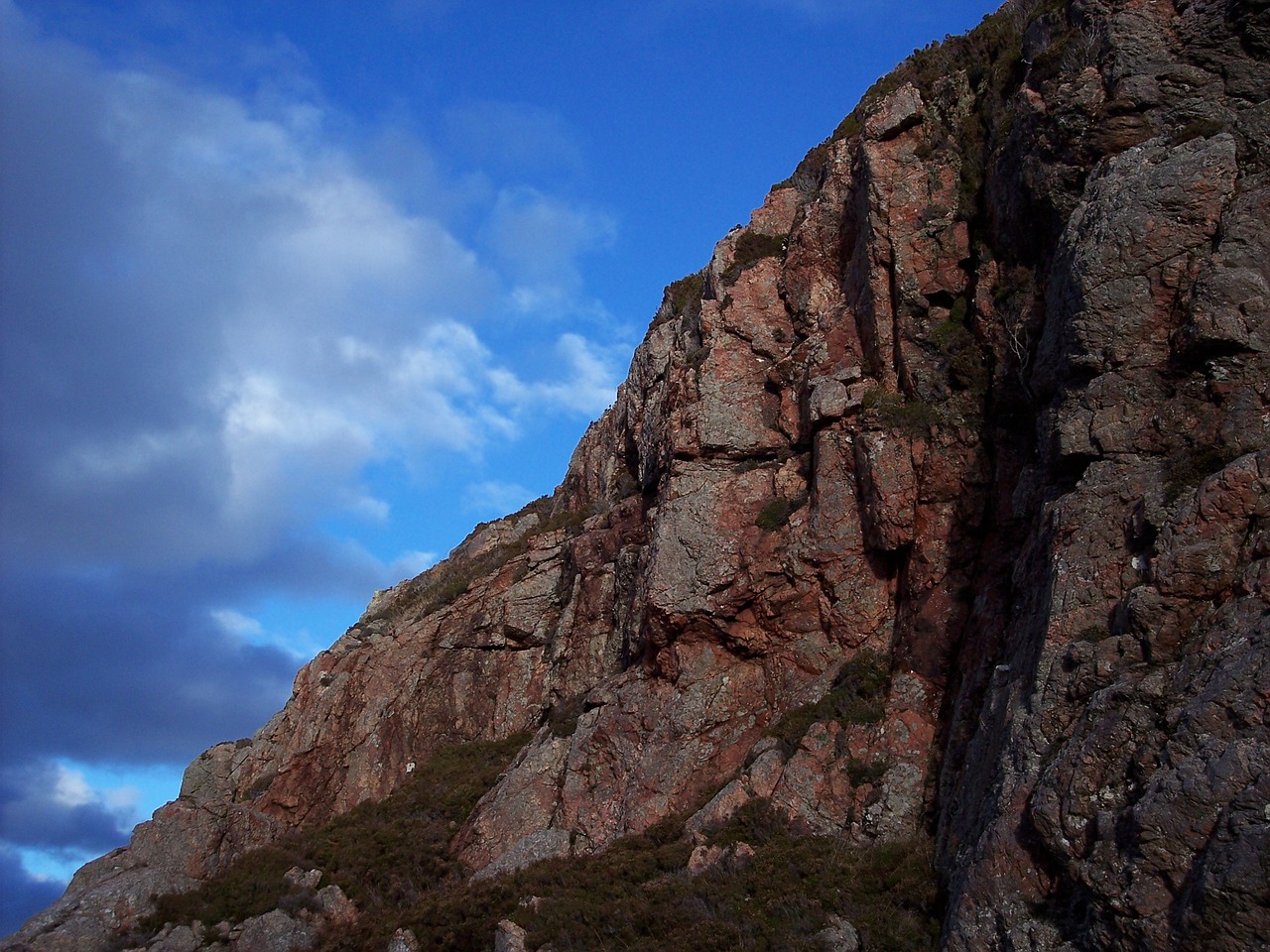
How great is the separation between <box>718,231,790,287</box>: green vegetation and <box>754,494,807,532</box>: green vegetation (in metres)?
9.08

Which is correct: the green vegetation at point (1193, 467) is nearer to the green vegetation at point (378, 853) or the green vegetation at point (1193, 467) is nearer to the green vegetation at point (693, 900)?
the green vegetation at point (693, 900)

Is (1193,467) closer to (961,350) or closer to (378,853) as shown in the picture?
(961,350)

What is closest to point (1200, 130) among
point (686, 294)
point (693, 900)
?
point (693, 900)

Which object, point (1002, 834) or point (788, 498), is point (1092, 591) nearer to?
point (1002, 834)

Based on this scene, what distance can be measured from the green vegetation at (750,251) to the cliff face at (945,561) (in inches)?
8.1

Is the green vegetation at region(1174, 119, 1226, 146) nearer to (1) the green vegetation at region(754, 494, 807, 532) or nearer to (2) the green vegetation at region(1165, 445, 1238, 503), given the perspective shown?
(2) the green vegetation at region(1165, 445, 1238, 503)

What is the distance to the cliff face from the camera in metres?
14.5

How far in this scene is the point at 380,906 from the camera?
1048 inches

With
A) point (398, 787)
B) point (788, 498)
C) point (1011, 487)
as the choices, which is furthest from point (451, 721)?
point (1011, 487)

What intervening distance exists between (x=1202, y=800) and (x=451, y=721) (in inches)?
1012

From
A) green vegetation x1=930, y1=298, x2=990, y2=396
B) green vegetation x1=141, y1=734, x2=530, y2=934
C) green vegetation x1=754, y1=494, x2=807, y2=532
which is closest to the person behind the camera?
green vegetation x1=930, y1=298, x2=990, y2=396

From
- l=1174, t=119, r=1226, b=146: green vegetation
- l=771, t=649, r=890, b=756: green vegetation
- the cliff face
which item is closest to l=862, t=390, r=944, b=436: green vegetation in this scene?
the cliff face

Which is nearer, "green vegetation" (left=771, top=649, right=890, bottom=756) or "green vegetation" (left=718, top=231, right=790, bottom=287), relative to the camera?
"green vegetation" (left=771, top=649, right=890, bottom=756)

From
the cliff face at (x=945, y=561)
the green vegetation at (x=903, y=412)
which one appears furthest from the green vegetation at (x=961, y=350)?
the green vegetation at (x=903, y=412)
